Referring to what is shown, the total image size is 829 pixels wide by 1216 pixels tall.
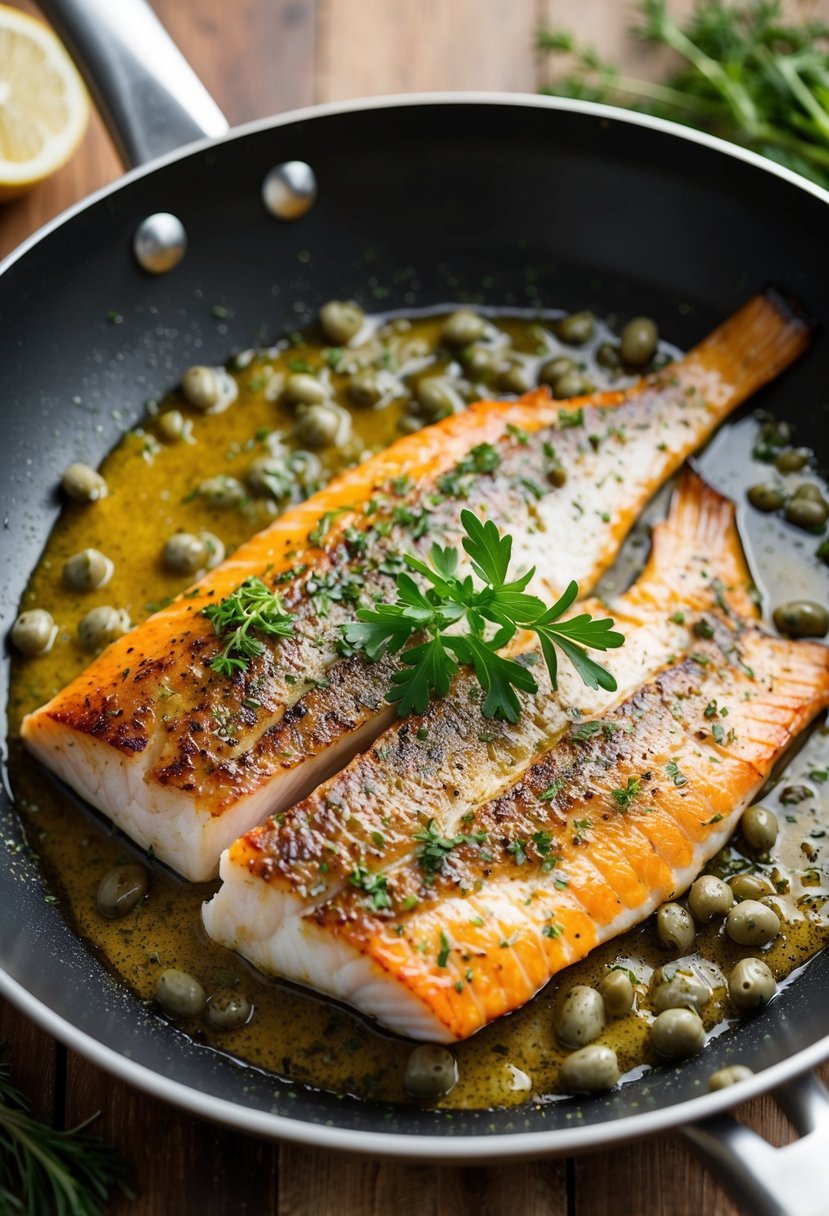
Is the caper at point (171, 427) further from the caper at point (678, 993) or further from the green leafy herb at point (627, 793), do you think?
the caper at point (678, 993)

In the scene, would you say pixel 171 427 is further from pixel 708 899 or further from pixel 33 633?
pixel 708 899

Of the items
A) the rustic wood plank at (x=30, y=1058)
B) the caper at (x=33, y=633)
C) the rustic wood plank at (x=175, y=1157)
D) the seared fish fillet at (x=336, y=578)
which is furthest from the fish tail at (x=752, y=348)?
the rustic wood plank at (x=30, y=1058)

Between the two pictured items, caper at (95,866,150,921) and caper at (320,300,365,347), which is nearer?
caper at (95,866,150,921)

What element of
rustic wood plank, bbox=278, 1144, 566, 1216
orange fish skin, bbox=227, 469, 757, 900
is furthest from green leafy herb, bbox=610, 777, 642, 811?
rustic wood plank, bbox=278, 1144, 566, 1216

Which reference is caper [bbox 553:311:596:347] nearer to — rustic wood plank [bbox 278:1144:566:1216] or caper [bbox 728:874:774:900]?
caper [bbox 728:874:774:900]

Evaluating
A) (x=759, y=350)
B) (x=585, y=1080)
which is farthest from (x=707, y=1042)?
(x=759, y=350)

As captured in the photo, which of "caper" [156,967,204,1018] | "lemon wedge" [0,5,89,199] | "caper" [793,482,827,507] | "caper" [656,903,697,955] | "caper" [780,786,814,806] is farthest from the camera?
"lemon wedge" [0,5,89,199]

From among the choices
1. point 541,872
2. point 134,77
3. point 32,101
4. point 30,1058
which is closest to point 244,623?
point 541,872
